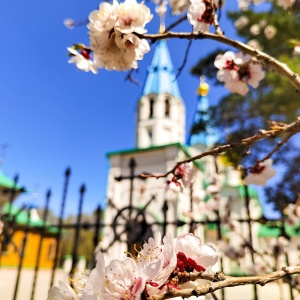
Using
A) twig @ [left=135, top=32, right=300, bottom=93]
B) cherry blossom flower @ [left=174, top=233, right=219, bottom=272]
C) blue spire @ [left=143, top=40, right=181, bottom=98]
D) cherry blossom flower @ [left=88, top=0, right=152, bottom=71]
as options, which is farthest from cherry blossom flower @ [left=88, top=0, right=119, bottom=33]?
blue spire @ [left=143, top=40, right=181, bottom=98]

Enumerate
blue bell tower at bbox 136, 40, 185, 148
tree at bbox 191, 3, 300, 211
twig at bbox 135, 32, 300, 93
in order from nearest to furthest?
1. twig at bbox 135, 32, 300, 93
2. tree at bbox 191, 3, 300, 211
3. blue bell tower at bbox 136, 40, 185, 148

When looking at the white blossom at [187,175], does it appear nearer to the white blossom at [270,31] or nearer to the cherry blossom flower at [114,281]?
the cherry blossom flower at [114,281]

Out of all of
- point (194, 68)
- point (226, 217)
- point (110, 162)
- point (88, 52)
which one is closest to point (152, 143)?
point (110, 162)

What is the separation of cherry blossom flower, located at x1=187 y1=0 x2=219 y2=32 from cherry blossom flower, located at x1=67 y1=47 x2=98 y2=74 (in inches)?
18.6

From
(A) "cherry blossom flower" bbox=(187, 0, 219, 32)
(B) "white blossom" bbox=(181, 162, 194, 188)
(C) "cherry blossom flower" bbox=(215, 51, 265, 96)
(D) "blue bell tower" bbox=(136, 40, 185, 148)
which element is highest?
(D) "blue bell tower" bbox=(136, 40, 185, 148)

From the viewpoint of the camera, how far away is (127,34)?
1114 millimetres

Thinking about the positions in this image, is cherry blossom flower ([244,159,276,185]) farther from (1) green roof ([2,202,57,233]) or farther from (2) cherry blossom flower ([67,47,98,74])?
(1) green roof ([2,202,57,233])

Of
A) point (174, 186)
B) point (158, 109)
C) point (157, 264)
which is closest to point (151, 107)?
point (158, 109)

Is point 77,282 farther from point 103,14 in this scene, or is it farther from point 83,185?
point 83,185

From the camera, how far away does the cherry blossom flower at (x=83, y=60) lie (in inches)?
48.8

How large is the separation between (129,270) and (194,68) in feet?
29.4

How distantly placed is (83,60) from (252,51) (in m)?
0.69

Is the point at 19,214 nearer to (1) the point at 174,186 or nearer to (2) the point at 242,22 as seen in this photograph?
(1) the point at 174,186

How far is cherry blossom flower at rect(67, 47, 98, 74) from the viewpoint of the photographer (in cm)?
124
